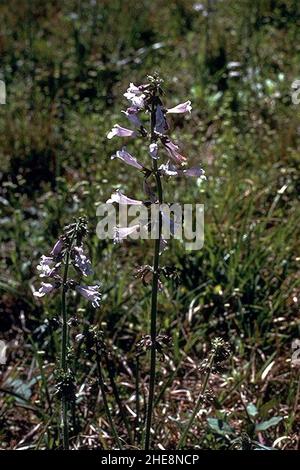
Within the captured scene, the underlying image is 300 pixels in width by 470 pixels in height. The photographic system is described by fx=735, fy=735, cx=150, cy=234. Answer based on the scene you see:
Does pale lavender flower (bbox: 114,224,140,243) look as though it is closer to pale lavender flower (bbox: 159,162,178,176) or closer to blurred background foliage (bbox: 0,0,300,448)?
pale lavender flower (bbox: 159,162,178,176)

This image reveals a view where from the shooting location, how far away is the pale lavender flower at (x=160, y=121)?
244cm

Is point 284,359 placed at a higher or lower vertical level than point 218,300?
lower

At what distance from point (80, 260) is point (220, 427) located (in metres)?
1.15

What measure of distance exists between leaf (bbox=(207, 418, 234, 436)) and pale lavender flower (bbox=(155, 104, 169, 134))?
1451 millimetres

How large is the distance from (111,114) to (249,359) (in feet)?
9.61

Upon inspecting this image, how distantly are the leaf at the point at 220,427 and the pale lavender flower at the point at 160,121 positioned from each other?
4.76 feet

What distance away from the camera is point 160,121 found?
246 centimetres

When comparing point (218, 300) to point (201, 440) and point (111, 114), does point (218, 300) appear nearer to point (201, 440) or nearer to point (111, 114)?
point (201, 440)

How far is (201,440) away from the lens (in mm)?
3328

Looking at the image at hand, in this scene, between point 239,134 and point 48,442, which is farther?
→ point 239,134

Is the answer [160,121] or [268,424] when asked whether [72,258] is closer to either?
[160,121]

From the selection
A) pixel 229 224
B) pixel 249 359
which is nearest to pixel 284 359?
pixel 249 359

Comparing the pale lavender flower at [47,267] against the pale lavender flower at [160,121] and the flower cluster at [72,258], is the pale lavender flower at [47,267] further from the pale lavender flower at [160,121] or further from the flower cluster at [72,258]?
the pale lavender flower at [160,121]
